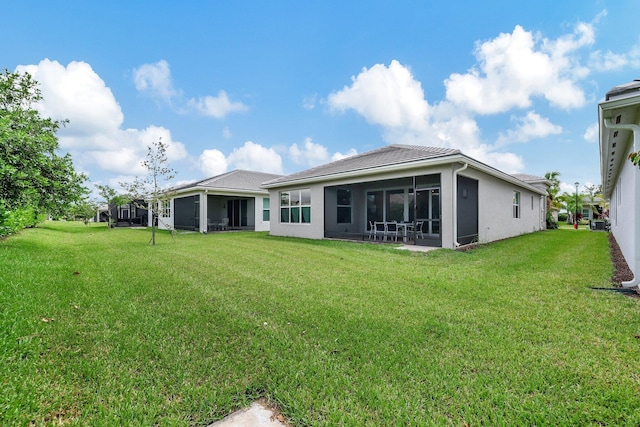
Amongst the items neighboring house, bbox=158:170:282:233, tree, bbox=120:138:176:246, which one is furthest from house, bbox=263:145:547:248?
tree, bbox=120:138:176:246

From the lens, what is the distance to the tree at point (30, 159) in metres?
8.41

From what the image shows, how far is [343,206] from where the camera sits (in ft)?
47.2

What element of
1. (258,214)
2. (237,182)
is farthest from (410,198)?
(237,182)

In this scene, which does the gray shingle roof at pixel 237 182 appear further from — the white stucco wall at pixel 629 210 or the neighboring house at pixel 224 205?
the white stucco wall at pixel 629 210

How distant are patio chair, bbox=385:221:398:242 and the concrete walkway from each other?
36.0ft

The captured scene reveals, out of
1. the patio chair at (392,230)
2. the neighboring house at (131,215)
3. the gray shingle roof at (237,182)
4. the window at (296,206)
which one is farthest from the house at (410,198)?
the neighboring house at (131,215)

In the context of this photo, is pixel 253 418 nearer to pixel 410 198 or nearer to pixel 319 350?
pixel 319 350

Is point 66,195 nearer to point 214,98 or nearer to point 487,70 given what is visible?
point 214,98

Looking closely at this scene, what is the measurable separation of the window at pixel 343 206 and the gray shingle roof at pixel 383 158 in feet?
4.58

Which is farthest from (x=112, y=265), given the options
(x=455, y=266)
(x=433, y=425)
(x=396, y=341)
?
(x=455, y=266)

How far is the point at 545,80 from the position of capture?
37.9 ft

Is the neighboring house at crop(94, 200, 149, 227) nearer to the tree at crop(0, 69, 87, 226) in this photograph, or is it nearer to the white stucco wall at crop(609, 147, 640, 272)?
the tree at crop(0, 69, 87, 226)

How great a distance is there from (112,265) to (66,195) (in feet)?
18.3

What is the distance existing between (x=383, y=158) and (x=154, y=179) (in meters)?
9.41
